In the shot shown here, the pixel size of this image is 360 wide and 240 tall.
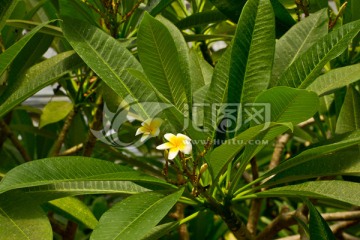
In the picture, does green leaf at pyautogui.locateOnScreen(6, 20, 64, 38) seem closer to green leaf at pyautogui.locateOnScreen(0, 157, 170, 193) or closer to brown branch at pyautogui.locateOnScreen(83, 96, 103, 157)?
brown branch at pyautogui.locateOnScreen(83, 96, 103, 157)

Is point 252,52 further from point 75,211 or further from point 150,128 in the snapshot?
point 75,211

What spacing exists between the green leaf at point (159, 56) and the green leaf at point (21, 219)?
23cm

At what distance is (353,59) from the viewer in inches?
40.4

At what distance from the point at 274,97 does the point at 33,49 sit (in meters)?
0.54

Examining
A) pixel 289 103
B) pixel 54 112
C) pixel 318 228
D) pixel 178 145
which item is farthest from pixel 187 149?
pixel 54 112

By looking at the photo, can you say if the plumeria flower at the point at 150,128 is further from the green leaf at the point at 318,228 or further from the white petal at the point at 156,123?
the green leaf at the point at 318,228

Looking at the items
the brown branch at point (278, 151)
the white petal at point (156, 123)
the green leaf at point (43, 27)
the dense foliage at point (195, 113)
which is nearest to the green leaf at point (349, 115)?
the dense foliage at point (195, 113)

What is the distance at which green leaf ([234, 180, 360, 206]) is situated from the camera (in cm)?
72

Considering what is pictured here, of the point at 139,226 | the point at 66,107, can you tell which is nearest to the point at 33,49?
the point at 66,107

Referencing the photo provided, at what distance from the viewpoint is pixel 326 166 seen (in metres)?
0.81

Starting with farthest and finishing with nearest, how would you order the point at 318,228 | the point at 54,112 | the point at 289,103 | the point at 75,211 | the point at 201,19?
the point at 54,112 < the point at 201,19 < the point at 75,211 < the point at 318,228 < the point at 289,103

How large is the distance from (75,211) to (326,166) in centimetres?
38

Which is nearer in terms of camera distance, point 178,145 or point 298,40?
point 178,145

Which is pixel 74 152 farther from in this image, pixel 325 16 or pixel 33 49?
pixel 325 16
